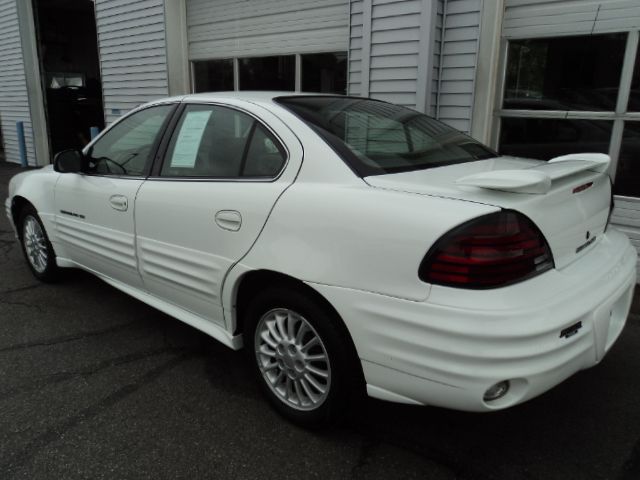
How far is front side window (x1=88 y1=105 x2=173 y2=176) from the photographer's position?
10.3 feet

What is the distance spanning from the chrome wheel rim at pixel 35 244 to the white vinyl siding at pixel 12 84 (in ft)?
27.0

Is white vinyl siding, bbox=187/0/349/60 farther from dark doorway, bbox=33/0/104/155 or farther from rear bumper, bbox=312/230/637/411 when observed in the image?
rear bumper, bbox=312/230/637/411

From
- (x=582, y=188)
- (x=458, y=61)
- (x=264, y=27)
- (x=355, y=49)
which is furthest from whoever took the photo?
(x=264, y=27)

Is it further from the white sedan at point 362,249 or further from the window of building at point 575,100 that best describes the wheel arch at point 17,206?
the window of building at point 575,100

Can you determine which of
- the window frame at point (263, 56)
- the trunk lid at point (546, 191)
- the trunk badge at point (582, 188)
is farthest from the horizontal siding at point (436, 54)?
the trunk badge at point (582, 188)

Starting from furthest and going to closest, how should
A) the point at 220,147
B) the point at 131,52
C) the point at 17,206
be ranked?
the point at 131,52
the point at 17,206
the point at 220,147

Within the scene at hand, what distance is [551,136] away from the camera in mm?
4852

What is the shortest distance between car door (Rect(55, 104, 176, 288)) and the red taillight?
1.95m

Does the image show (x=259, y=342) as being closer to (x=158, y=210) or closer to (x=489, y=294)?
(x=158, y=210)

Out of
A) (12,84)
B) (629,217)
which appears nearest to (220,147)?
(629,217)

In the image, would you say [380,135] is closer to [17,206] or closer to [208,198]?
[208,198]

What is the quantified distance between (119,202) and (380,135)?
162 centimetres

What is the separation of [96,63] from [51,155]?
5994 mm

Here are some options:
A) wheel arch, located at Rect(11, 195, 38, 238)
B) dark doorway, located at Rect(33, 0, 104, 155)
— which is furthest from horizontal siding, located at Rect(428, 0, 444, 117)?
dark doorway, located at Rect(33, 0, 104, 155)
